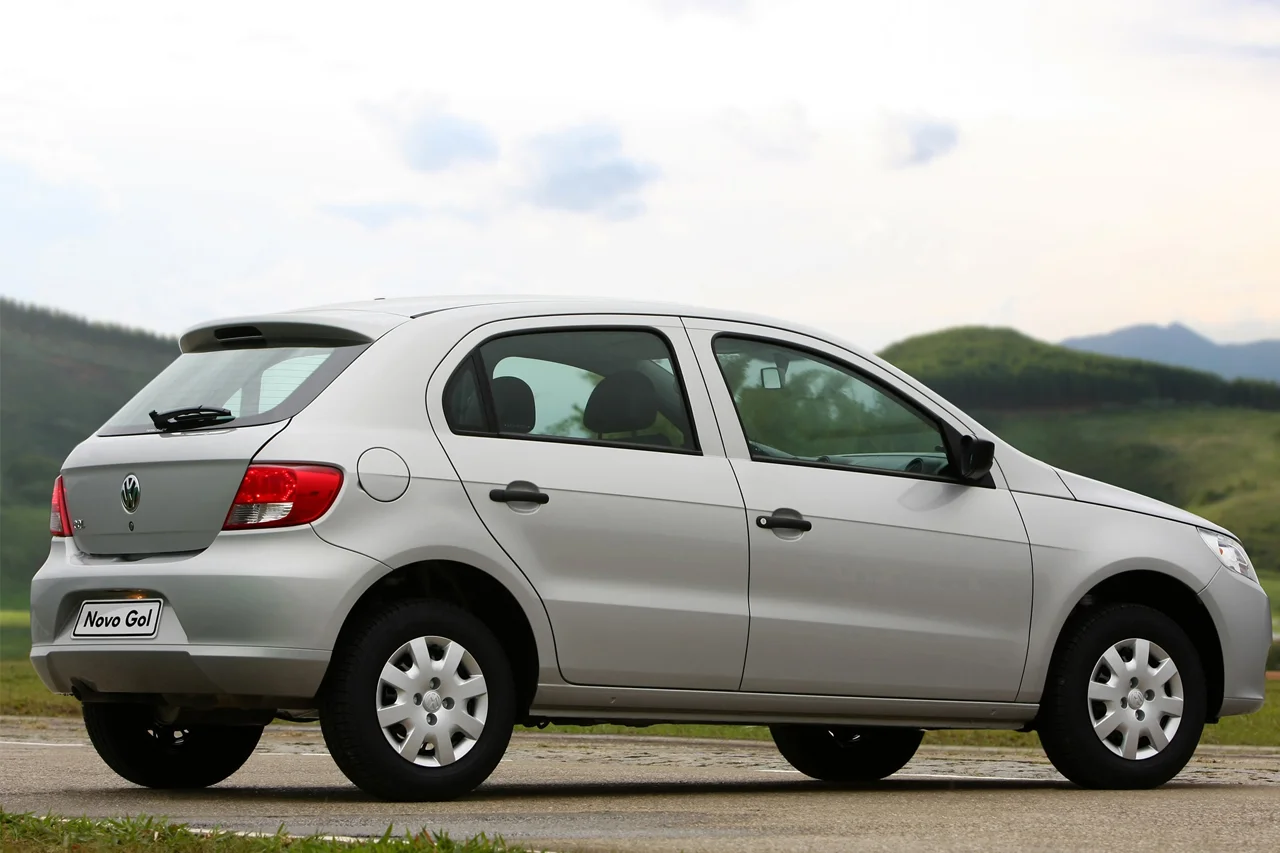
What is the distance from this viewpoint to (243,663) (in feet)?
23.1

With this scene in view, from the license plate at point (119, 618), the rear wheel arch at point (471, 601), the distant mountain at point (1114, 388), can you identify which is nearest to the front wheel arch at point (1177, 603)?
the rear wheel arch at point (471, 601)

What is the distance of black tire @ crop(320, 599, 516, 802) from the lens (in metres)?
7.11

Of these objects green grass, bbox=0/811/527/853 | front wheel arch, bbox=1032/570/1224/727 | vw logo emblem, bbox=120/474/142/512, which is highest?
vw logo emblem, bbox=120/474/142/512

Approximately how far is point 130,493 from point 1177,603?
4.66 metres

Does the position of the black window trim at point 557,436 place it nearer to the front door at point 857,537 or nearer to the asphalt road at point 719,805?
the front door at point 857,537

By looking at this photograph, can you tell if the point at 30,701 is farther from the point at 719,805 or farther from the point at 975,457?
the point at 719,805

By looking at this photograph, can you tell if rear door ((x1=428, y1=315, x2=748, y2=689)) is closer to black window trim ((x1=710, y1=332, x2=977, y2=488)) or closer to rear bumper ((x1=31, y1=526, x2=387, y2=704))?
black window trim ((x1=710, y1=332, x2=977, y2=488))

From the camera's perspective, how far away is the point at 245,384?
760cm

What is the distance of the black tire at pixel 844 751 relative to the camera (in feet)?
31.7

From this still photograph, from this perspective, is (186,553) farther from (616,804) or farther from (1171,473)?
(1171,473)

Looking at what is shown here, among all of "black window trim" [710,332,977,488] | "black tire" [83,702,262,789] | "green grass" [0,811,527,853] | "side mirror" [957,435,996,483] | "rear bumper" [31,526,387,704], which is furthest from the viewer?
"side mirror" [957,435,996,483]

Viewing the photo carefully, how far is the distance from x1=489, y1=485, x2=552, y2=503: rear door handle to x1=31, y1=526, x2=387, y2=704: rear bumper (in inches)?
21.0

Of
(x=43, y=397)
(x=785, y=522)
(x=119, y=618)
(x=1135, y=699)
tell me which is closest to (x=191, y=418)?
(x=119, y=618)

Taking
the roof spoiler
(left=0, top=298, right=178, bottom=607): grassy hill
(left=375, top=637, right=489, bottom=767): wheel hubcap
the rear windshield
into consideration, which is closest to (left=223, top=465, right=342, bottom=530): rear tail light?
the rear windshield
